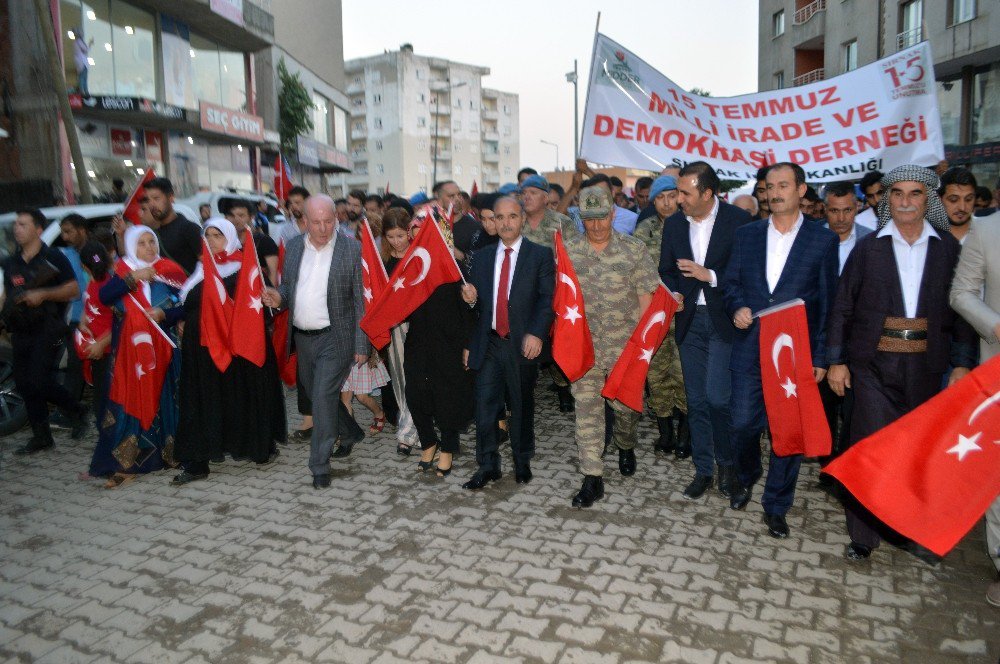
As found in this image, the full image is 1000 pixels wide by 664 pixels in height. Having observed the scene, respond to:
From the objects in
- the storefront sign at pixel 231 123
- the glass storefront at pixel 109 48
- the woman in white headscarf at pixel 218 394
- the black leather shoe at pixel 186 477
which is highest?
the glass storefront at pixel 109 48

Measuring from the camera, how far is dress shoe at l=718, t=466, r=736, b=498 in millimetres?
5066

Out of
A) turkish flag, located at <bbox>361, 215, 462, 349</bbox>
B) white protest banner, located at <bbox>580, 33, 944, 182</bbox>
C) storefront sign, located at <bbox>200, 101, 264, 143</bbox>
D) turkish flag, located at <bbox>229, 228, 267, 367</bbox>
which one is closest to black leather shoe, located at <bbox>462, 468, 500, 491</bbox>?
turkish flag, located at <bbox>361, 215, 462, 349</bbox>

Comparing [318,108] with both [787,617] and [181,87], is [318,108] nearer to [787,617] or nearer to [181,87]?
[181,87]

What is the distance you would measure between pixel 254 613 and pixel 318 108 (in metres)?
33.6

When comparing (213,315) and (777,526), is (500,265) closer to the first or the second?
(213,315)

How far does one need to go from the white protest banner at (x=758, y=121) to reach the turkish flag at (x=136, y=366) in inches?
170

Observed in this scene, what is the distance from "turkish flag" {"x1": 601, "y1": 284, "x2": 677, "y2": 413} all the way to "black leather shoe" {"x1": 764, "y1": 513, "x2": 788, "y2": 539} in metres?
1.10

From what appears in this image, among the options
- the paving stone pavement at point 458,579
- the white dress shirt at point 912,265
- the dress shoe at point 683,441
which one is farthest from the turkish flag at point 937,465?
the dress shoe at point 683,441

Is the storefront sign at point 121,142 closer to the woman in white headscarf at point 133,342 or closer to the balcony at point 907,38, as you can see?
the woman in white headscarf at point 133,342

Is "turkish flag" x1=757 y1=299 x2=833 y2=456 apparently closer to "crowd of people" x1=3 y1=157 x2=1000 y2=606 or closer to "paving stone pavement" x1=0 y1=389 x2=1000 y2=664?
"crowd of people" x1=3 y1=157 x2=1000 y2=606

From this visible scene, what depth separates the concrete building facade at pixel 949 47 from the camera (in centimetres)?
1915

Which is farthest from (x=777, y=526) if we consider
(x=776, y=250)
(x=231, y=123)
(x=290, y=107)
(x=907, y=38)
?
(x=290, y=107)

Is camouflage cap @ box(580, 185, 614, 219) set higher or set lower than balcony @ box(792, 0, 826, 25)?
lower

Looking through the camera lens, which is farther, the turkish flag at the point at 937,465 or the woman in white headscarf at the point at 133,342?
the woman in white headscarf at the point at 133,342
